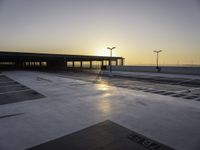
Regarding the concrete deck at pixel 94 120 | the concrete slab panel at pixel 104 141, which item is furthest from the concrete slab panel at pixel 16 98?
the concrete slab panel at pixel 104 141

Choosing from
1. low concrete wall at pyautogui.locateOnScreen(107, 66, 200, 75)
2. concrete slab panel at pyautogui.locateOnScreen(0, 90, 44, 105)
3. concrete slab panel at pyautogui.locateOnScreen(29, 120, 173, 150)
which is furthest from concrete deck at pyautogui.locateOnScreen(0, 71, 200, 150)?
low concrete wall at pyautogui.locateOnScreen(107, 66, 200, 75)

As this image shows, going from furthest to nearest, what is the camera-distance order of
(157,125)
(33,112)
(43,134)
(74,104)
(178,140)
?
(74,104) < (33,112) < (157,125) < (43,134) < (178,140)

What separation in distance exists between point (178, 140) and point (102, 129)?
264cm

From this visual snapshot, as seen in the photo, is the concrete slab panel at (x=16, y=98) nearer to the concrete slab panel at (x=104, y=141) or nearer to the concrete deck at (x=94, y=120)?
the concrete deck at (x=94, y=120)

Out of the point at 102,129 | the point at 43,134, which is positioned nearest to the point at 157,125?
the point at 102,129

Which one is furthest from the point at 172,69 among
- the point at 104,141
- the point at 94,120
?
the point at 104,141

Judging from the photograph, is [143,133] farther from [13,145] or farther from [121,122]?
[13,145]

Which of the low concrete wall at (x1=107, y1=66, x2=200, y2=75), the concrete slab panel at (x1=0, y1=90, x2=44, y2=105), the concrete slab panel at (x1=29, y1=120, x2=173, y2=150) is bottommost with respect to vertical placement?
the concrete slab panel at (x1=29, y1=120, x2=173, y2=150)

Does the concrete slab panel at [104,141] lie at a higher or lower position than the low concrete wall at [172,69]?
lower

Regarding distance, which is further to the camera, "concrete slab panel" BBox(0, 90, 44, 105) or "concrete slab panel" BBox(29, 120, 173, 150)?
"concrete slab panel" BBox(0, 90, 44, 105)

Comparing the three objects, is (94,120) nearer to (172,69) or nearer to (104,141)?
(104,141)

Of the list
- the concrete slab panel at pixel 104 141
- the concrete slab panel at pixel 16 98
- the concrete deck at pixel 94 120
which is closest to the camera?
the concrete slab panel at pixel 104 141

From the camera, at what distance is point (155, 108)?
858cm

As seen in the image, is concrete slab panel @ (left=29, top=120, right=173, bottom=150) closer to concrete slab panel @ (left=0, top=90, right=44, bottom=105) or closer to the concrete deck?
the concrete deck
